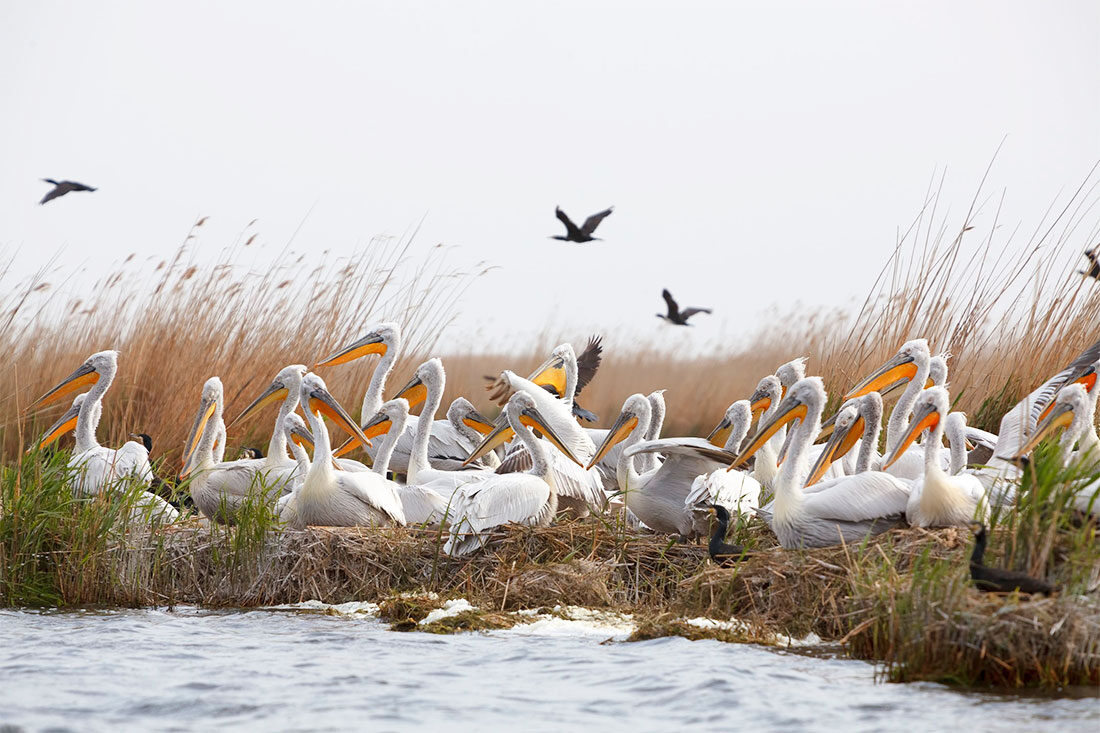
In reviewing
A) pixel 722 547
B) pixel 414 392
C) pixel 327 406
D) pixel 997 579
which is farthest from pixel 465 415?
pixel 997 579

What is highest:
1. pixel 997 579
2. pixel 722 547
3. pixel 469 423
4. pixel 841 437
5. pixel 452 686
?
pixel 841 437

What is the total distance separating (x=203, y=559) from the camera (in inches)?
265

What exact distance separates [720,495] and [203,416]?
336 centimetres

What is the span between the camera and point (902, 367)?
7.60 meters

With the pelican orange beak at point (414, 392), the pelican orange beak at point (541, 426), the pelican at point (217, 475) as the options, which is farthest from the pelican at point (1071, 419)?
the pelican orange beak at point (414, 392)

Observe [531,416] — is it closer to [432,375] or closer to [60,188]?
[432,375]

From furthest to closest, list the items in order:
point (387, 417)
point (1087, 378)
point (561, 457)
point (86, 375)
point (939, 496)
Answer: point (86, 375)
point (387, 417)
point (561, 457)
point (1087, 378)
point (939, 496)

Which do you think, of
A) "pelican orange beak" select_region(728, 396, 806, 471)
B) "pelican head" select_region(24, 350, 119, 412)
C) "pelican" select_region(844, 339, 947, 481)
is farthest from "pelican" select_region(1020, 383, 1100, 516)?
"pelican head" select_region(24, 350, 119, 412)

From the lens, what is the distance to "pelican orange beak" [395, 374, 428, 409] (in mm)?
9334

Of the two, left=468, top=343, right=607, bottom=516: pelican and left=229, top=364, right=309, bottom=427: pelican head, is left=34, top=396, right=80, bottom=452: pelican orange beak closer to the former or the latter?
left=229, top=364, right=309, bottom=427: pelican head

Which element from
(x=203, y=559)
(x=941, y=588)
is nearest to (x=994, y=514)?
(x=941, y=588)

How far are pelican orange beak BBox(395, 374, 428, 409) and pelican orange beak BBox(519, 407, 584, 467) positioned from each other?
5.95ft

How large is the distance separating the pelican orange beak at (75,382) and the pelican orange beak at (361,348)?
160 centimetres

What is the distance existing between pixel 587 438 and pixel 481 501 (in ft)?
5.35
